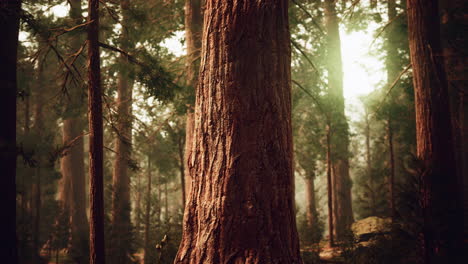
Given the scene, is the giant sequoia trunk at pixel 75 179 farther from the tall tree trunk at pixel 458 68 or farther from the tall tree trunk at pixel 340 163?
the tall tree trunk at pixel 458 68

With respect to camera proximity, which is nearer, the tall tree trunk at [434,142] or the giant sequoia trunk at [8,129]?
the giant sequoia trunk at [8,129]

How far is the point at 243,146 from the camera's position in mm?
2658

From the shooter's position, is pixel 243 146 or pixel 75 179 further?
pixel 75 179

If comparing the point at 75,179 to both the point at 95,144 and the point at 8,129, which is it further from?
the point at 95,144

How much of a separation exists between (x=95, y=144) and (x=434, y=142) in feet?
21.7

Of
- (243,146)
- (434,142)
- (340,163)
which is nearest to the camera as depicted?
(243,146)

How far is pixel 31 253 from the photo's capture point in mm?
12992

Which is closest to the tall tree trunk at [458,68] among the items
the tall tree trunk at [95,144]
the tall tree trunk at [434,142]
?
the tall tree trunk at [434,142]

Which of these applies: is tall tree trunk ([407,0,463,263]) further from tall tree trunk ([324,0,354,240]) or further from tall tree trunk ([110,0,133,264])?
tall tree trunk ([110,0,133,264])

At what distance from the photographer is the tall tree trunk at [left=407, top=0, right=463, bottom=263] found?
16.9 ft

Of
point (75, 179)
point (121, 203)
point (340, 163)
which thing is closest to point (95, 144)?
point (121, 203)

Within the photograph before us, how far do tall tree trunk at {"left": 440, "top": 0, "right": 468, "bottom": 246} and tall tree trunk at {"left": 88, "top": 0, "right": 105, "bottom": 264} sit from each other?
32.6 ft

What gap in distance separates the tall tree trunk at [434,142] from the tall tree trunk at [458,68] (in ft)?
12.5

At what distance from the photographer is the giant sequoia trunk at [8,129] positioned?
4707mm
